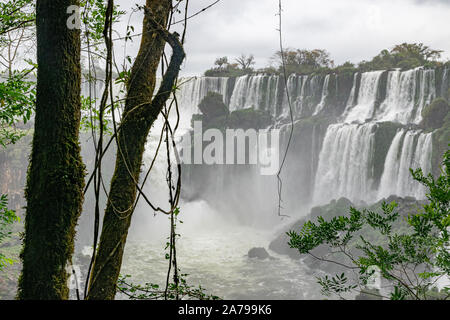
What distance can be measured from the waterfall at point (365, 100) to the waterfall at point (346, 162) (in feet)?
8.60

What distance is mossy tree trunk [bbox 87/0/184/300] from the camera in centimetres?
180

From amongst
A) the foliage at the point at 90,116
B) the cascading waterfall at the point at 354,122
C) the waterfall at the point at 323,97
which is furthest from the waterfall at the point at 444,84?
the foliage at the point at 90,116

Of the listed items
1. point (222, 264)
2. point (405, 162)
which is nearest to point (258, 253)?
point (222, 264)

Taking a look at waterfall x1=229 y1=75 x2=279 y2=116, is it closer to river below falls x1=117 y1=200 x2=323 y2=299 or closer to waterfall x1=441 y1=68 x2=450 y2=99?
river below falls x1=117 y1=200 x2=323 y2=299

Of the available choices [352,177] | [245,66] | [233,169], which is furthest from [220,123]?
[245,66]

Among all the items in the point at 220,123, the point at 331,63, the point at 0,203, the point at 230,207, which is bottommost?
the point at 230,207

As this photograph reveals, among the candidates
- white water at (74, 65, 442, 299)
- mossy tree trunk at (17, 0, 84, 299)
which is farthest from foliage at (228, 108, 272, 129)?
mossy tree trunk at (17, 0, 84, 299)

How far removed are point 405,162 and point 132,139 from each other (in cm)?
1453

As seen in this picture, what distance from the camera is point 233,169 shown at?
21078 mm

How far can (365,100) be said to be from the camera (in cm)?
1984

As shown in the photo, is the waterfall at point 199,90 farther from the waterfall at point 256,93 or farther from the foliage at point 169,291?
the foliage at point 169,291

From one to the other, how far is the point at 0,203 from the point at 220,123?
18.3m

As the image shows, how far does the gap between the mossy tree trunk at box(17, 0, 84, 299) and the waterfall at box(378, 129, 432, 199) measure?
14.1 m
